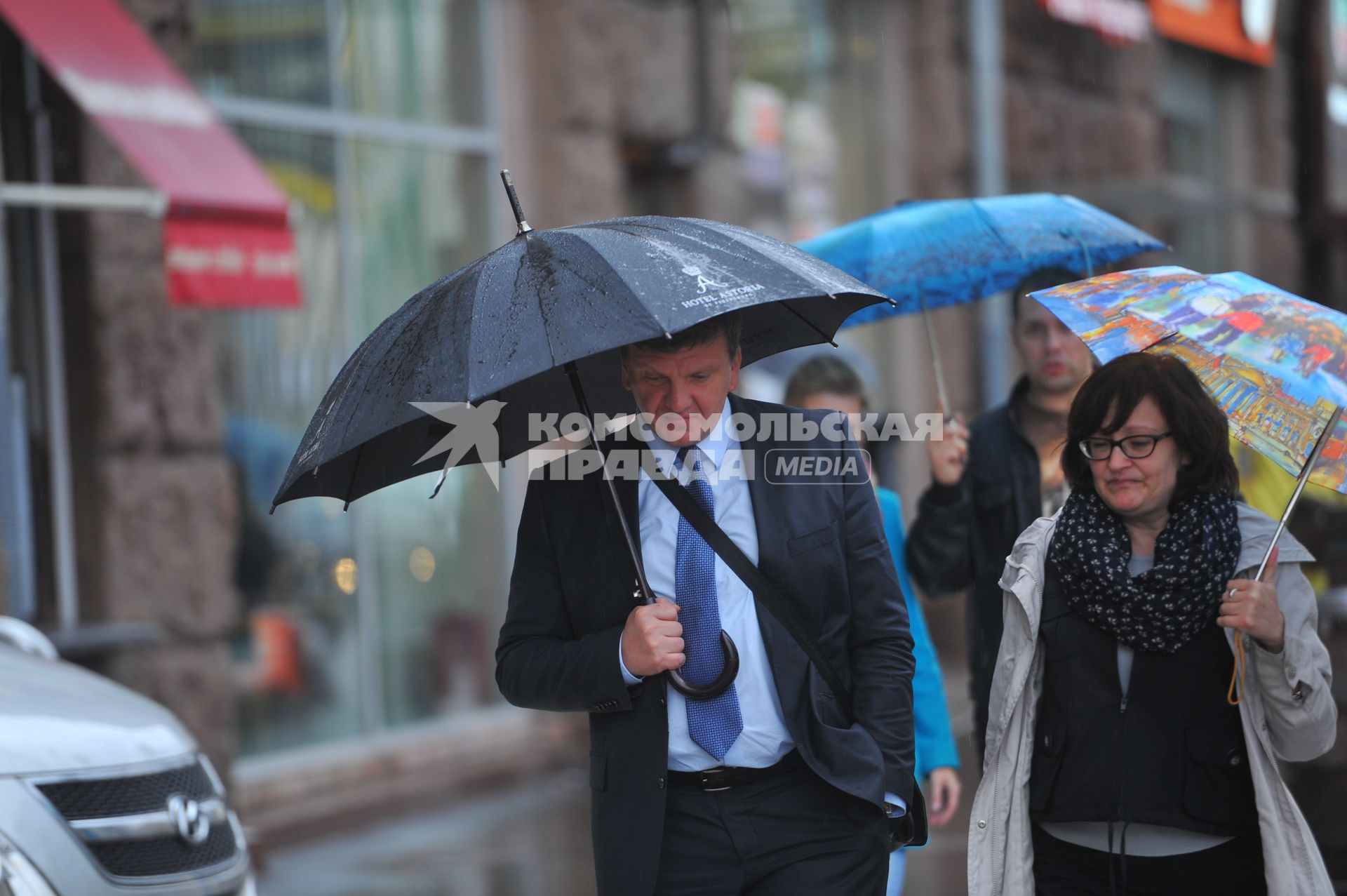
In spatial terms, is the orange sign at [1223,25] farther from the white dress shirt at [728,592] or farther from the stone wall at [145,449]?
the white dress shirt at [728,592]

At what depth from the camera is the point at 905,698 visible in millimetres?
3168

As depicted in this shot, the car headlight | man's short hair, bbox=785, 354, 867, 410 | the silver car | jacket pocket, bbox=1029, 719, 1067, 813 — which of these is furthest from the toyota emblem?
jacket pocket, bbox=1029, 719, 1067, 813

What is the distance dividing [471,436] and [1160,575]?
1401mm

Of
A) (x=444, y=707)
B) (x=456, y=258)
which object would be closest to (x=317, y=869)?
(x=444, y=707)

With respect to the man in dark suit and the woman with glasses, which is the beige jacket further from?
the man in dark suit

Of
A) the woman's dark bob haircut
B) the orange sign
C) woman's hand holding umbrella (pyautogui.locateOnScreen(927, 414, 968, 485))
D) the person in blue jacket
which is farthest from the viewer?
the orange sign

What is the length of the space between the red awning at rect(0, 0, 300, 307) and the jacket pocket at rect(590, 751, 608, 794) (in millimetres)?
3898

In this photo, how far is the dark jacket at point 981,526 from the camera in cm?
421

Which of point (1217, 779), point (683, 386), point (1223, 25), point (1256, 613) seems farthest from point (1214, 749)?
point (1223, 25)

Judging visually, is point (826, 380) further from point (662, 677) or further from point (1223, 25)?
point (1223, 25)

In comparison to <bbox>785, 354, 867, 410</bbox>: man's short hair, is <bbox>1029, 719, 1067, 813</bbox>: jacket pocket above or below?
below

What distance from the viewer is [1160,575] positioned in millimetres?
3219

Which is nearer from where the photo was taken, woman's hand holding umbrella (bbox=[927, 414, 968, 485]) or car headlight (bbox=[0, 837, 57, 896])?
car headlight (bbox=[0, 837, 57, 896])

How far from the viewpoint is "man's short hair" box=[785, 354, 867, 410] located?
15.5 feet
